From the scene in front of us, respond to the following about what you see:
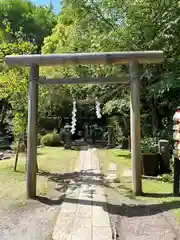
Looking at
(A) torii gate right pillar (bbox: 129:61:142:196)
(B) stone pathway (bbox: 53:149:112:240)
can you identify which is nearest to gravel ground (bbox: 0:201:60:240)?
(B) stone pathway (bbox: 53:149:112:240)

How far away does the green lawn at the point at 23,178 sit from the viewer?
18.2ft

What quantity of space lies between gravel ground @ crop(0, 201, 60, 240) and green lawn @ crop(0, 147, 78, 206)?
16.2 inches

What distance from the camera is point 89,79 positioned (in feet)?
18.4

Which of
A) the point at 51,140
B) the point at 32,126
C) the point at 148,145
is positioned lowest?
the point at 148,145

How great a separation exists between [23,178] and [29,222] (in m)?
2.91

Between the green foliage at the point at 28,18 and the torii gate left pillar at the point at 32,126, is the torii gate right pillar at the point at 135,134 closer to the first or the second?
the torii gate left pillar at the point at 32,126

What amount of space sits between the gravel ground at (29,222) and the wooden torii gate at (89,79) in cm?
62

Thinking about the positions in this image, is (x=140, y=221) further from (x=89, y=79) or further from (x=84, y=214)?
(x=89, y=79)

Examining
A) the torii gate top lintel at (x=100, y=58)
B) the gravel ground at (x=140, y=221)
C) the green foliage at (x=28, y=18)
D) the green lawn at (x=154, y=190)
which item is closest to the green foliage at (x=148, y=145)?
the green lawn at (x=154, y=190)

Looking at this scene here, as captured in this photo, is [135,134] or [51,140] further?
[51,140]

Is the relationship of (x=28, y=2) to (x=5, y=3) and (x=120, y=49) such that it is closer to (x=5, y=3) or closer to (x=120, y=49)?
(x=5, y=3)

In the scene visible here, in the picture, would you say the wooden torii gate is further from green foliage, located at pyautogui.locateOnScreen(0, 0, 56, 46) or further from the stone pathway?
green foliage, located at pyautogui.locateOnScreen(0, 0, 56, 46)

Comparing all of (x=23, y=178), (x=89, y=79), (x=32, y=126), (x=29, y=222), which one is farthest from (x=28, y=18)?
(x=29, y=222)

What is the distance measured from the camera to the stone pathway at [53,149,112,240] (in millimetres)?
3762
